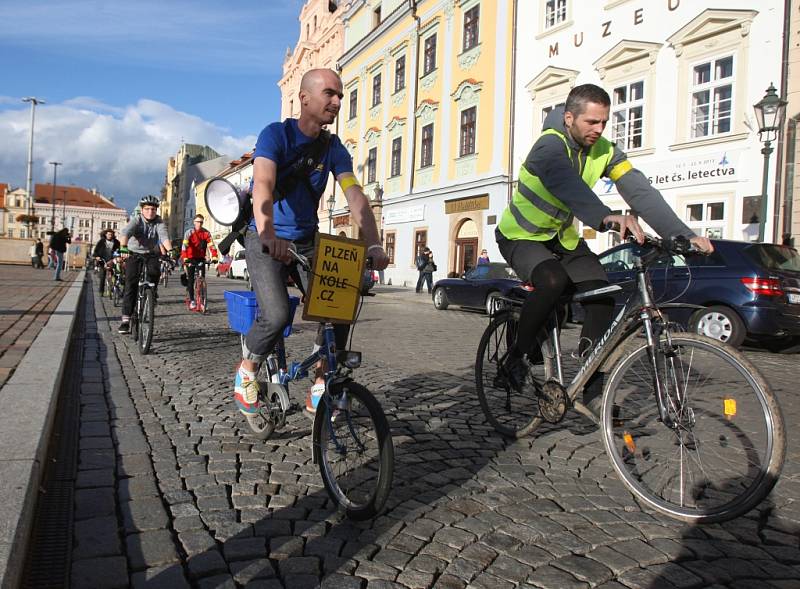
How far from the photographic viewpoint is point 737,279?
8695 mm

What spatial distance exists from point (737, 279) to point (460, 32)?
19717 mm

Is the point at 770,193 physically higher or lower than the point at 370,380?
higher

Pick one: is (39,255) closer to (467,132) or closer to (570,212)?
(467,132)

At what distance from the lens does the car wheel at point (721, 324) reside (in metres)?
8.64

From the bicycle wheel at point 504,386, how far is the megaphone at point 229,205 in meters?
1.63

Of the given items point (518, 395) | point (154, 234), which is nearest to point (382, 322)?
point (154, 234)

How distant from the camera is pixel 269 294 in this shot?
3252 millimetres

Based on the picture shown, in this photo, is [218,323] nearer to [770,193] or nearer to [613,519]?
[613,519]

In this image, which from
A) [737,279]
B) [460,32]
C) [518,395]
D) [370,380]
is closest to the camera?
[518,395]

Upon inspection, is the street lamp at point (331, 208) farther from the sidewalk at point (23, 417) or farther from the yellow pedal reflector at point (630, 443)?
the yellow pedal reflector at point (630, 443)

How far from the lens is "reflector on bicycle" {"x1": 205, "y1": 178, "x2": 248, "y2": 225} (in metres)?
3.31

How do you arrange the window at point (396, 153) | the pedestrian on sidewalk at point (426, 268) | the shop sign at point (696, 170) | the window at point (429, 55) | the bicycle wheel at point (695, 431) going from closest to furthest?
the bicycle wheel at point (695, 431), the shop sign at point (696, 170), the pedestrian on sidewalk at point (426, 268), the window at point (429, 55), the window at point (396, 153)

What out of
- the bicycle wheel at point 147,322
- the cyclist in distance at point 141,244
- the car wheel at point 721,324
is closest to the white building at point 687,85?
the car wheel at point 721,324

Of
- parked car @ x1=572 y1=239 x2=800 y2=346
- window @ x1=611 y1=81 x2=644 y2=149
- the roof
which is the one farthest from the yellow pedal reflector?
the roof
